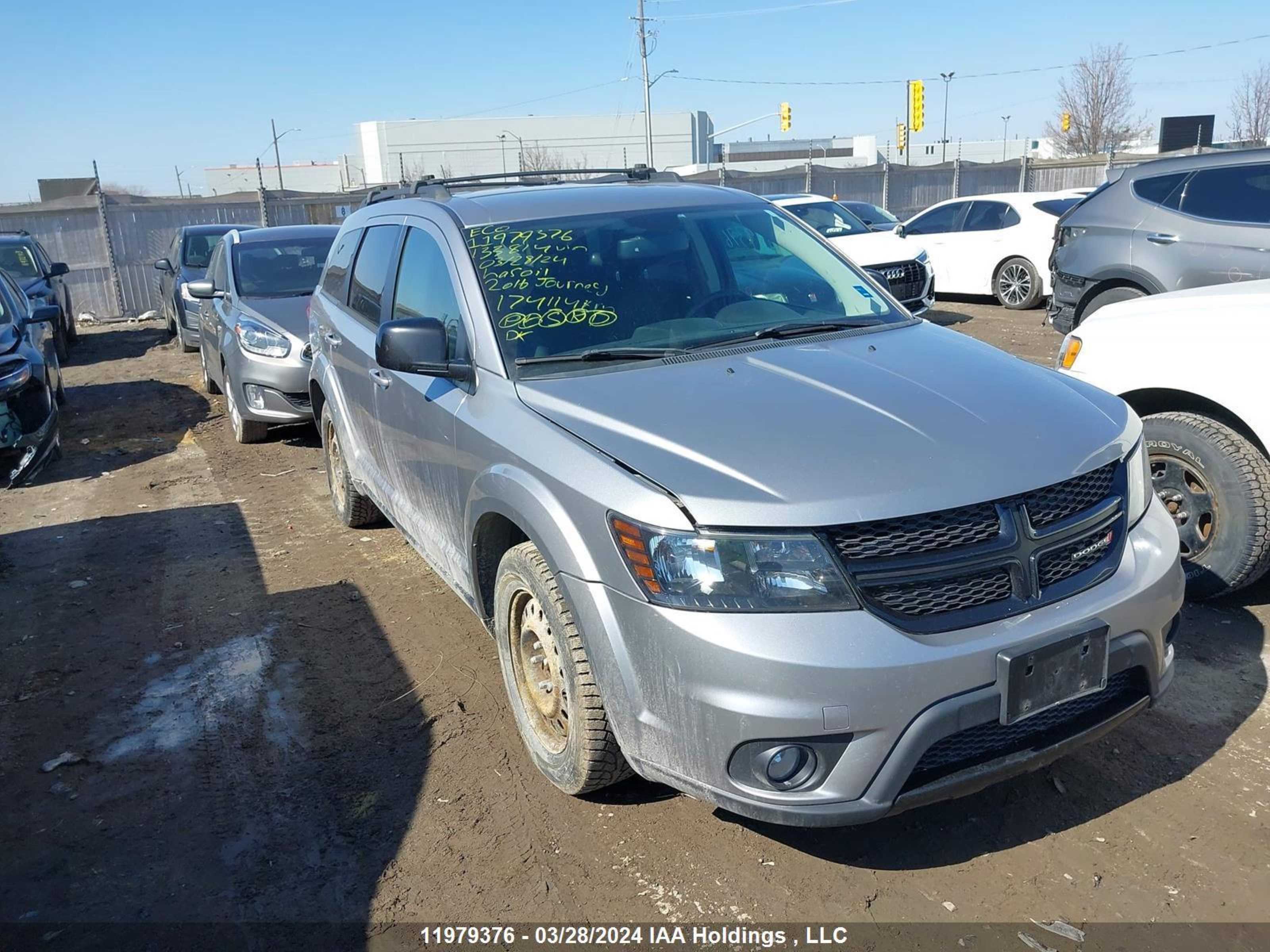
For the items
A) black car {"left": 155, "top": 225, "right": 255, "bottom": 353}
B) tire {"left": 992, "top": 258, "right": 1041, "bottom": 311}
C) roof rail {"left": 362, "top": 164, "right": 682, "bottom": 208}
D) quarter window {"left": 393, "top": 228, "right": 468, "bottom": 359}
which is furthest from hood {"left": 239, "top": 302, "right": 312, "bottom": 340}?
tire {"left": 992, "top": 258, "right": 1041, "bottom": 311}

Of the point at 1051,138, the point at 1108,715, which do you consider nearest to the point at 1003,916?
the point at 1108,715

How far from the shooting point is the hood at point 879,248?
13023 mm

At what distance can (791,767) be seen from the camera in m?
2.60

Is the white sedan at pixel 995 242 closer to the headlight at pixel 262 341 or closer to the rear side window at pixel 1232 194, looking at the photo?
the rear side window at pixel 1232 194

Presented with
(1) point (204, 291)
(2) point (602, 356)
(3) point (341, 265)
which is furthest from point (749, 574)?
(1) point (204, 291)

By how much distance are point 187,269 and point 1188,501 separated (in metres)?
14.2

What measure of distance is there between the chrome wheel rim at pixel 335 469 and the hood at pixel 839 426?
3079mm

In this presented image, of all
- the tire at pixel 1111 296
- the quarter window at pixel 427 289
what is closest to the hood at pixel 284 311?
the quarter window at pixel 427 289

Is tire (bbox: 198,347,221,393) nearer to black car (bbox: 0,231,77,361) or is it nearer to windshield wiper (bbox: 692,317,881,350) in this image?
black car (bbox: 0,231,77,361)

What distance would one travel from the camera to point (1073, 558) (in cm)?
283

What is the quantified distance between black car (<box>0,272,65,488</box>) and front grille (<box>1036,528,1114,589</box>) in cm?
756

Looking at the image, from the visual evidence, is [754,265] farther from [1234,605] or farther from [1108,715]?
[1234,605]

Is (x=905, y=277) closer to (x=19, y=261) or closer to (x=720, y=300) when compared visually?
(x=720, y=300)

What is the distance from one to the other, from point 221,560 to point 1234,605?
210 inches
